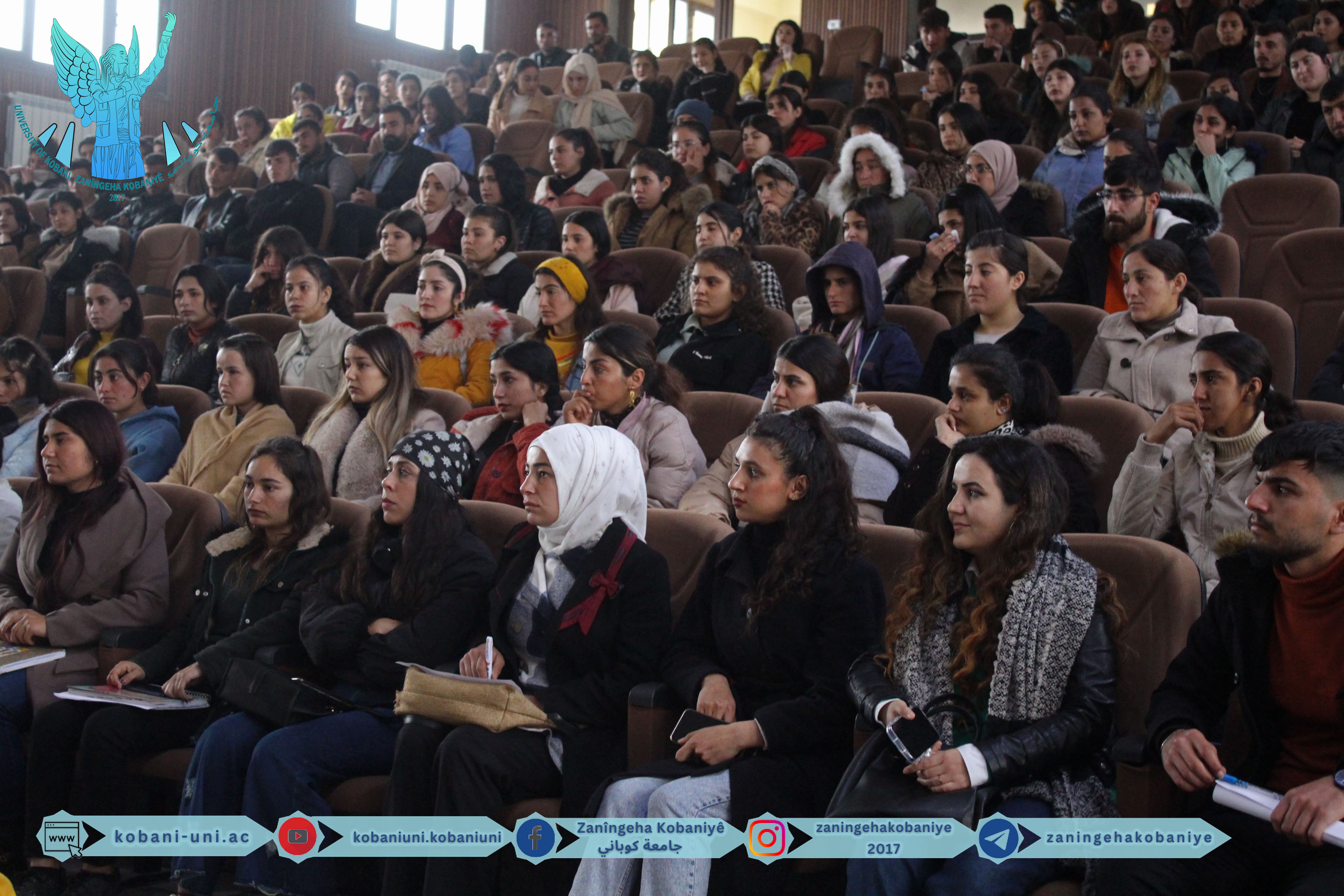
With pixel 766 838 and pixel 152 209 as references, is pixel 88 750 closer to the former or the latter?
pixel 766 838

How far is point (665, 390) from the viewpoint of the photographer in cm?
335

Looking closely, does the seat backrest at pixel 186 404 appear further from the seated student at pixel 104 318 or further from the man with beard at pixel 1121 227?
the man with beard at pixel 1121 227

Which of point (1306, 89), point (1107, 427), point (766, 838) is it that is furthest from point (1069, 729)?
point (1306, 89)

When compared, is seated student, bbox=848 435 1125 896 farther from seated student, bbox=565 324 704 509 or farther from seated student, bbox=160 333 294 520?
seated student, bbox=160 333 294 520

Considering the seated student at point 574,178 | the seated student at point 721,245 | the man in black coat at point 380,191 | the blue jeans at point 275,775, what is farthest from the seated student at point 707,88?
the blue jeans at point 275,775

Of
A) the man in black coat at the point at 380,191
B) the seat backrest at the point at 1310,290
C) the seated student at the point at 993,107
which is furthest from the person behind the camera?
the man in black coat at the point at 380,191

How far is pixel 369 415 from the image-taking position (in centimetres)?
Answer: 354

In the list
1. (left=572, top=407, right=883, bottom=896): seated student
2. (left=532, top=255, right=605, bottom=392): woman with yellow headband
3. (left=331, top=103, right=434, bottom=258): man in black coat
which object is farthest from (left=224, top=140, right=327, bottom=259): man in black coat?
(left=572, top=407, right=883, bottom=896): seated student

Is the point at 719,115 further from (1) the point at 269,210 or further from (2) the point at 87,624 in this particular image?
(2) the point at 87,624

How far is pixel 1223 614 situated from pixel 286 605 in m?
1.99

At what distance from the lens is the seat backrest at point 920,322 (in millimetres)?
3988

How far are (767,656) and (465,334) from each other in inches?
89.3

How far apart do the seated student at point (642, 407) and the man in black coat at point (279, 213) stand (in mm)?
3644

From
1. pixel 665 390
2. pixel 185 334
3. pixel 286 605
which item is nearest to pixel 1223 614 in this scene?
pixel 665 390
